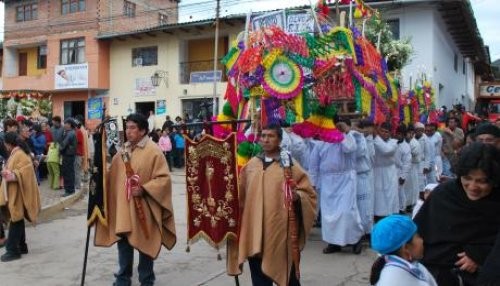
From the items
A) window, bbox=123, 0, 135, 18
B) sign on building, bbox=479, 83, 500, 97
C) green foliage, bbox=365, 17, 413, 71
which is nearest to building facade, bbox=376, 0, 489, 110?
green foliage, bbox=365, 17, 413, 71

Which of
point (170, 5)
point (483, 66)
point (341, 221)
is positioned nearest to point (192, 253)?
point (341, 221)

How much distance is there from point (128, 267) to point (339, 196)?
2885 mm

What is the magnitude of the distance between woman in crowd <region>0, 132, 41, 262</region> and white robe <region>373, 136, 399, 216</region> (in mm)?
4769

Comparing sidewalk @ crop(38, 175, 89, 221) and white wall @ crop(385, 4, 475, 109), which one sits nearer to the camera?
sidewalk @ crop(38, 175, 89, 221)

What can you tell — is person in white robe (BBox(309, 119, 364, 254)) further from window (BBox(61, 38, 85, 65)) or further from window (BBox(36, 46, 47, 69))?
window (BBox(36, 46, 47, 69))

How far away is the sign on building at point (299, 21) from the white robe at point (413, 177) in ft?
→ 13.9

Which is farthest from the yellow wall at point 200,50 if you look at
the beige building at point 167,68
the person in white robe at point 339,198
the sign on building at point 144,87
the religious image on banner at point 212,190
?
the religious image on banner at point 212,190

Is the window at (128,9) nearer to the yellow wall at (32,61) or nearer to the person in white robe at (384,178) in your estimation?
the yellow wall at (32,61)

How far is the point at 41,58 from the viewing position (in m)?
29.8

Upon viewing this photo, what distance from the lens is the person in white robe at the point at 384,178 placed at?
8.17m

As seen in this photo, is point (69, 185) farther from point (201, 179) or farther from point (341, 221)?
point (201, 179)

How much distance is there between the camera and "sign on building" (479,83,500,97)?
21.5m

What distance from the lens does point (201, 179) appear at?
4945 millimetres

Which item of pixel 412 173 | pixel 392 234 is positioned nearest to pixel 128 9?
pixel 412 173
